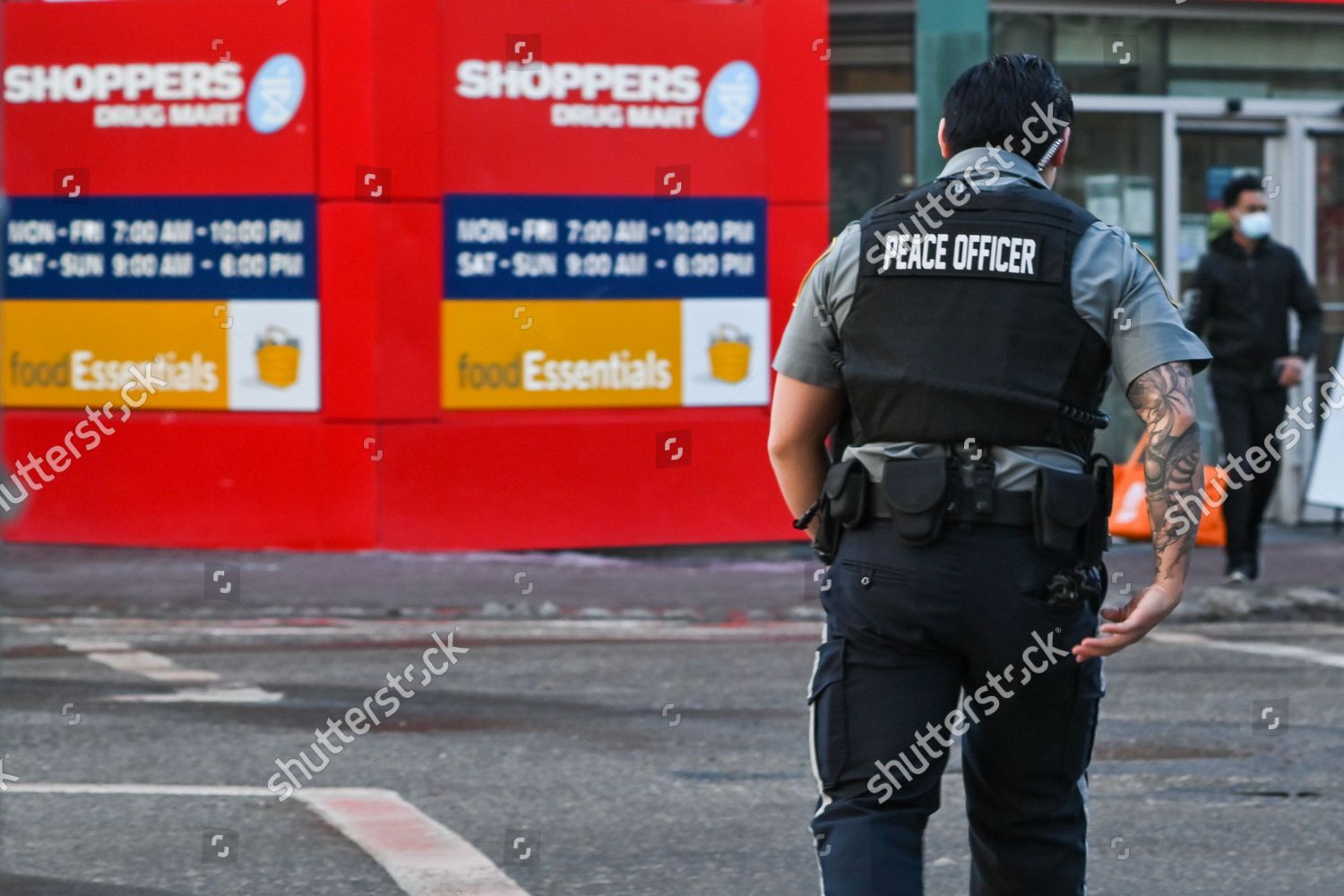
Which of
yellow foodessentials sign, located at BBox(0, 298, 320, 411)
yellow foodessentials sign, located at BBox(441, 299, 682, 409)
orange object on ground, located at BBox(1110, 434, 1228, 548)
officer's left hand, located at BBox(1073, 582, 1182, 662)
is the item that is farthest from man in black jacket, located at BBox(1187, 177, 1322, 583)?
officer's left hand, located at BBox(1073, 582, 1182, 662)

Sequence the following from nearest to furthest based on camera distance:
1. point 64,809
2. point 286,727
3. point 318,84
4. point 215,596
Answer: point 64,809, point 286,727, point 215,596, point 318,84

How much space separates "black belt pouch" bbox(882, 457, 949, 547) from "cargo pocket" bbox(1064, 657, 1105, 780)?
0.36 m

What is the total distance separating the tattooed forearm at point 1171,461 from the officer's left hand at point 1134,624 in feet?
0.18

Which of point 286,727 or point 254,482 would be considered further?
point 254,482

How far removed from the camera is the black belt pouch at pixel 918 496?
3.50 metres

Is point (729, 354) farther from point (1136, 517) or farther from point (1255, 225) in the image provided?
point (1255, 225)

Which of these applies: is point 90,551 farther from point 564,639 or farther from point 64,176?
point 564,639

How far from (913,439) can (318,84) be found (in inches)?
375

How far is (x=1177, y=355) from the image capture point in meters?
3.59

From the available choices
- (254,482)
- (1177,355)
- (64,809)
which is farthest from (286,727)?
(254,482)

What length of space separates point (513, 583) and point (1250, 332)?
13.1ft

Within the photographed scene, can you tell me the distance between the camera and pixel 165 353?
1291 centimetres

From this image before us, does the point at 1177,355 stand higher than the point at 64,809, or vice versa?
the point at 1177,355

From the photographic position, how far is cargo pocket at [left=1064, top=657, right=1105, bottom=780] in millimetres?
3621
